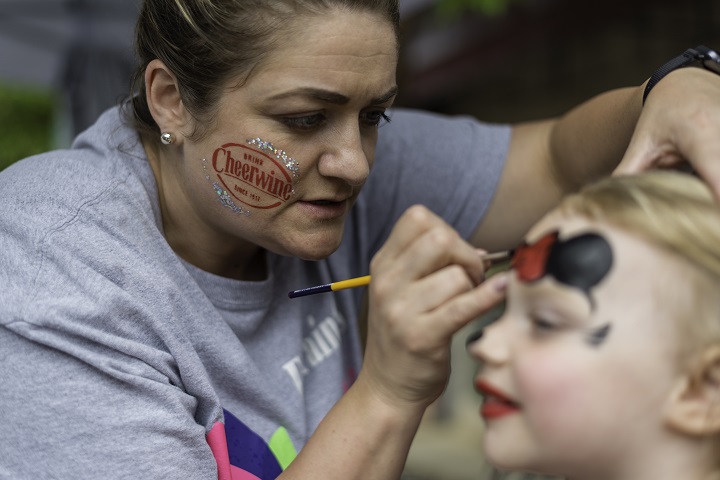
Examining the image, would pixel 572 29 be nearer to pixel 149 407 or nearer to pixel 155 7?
pixel 155 7

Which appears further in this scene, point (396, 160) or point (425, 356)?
point (396, 160)

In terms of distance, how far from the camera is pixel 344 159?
1.55m

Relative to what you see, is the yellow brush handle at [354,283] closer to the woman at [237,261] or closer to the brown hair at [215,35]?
the woman at [237,261]

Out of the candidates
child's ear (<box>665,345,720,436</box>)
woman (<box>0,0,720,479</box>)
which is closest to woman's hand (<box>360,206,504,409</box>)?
woman (<box>0,0,720,479</box>)

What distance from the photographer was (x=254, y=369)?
1651 millimetres

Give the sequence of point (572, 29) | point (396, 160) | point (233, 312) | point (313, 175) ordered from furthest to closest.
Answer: point (572, 29), point (396, 160), point (233, 312), point (313, 175)

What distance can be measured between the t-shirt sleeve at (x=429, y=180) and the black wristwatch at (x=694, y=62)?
59 centimetres

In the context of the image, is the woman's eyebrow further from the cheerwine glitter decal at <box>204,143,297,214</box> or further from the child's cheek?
the child's cheek

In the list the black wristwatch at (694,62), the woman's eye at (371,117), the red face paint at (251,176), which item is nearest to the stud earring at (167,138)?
the red face paint at (251,176)

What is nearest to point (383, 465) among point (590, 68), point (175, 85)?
point (175, 85)

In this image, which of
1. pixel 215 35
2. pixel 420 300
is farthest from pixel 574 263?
pixel 215 35

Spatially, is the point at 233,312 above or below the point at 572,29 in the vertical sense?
above

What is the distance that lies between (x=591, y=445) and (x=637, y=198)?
1.04ft

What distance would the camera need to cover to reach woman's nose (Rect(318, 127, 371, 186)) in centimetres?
155
